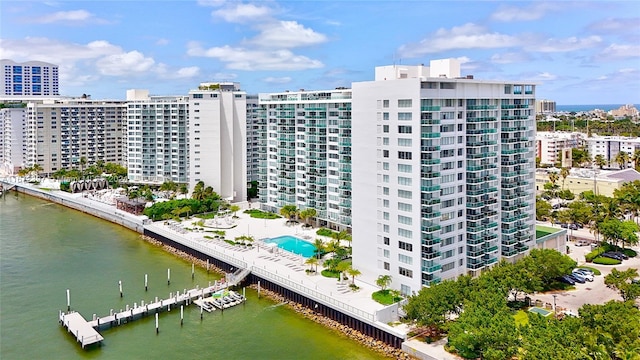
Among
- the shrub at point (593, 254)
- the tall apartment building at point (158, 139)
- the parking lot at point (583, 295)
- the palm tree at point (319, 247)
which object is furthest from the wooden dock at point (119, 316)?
the tall apartment building at point (158, 139)

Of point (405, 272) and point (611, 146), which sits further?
point (611, 146)

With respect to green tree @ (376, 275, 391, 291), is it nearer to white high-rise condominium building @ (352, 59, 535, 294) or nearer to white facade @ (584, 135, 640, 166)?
white high-rise condominium building @ (352, 59, 535, 294)

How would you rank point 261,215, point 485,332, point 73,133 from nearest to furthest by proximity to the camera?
point 485,332
point 261,215
point 73,133

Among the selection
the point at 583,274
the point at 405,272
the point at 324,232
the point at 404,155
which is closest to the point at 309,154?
the point at 324,232

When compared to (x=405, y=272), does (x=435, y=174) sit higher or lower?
higher

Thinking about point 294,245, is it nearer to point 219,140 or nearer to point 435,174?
point 435,174

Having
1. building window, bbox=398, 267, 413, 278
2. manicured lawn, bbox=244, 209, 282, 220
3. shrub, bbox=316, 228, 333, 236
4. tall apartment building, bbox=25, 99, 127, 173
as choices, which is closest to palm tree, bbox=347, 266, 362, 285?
building window, bbox=398, 267, 413, 278

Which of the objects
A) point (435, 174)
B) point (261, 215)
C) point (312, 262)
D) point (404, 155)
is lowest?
point (312, 262)
